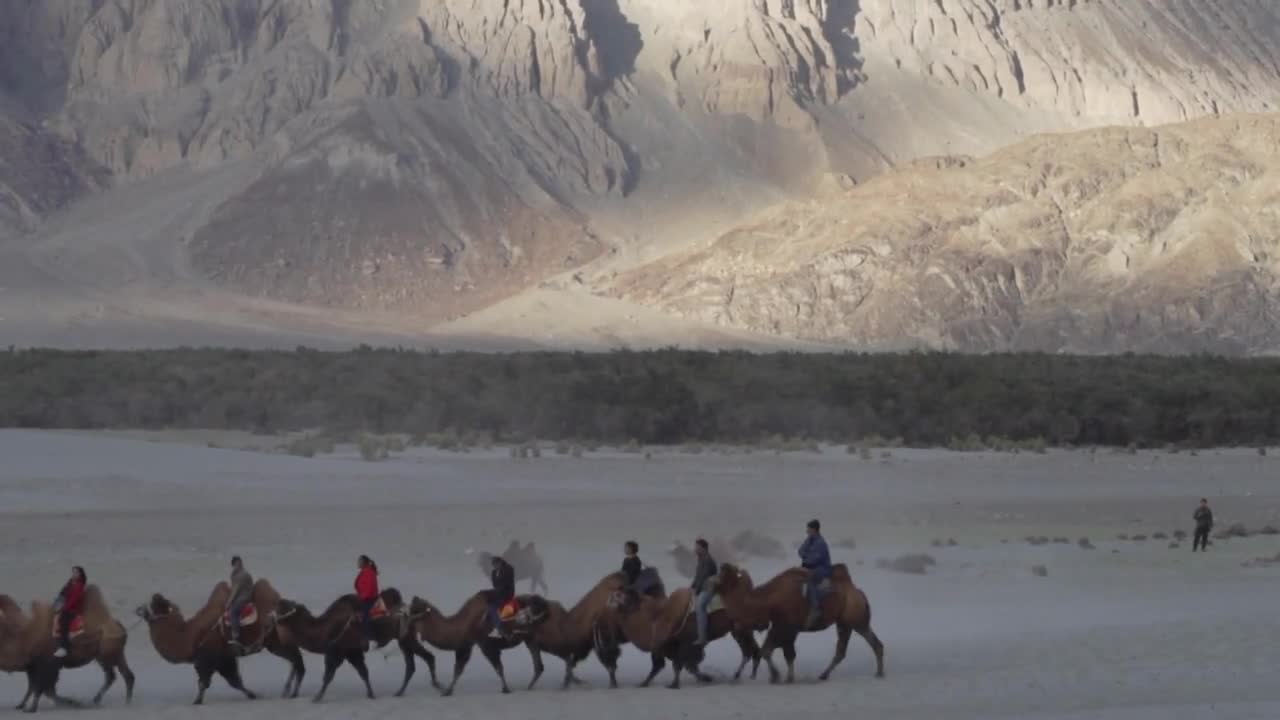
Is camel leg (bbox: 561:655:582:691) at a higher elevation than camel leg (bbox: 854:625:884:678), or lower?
lower

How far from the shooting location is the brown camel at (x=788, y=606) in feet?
49.1

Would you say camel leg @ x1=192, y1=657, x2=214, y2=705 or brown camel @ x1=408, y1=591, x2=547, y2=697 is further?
brown camel @ x1=408, y1=591, x2=547, y2=697

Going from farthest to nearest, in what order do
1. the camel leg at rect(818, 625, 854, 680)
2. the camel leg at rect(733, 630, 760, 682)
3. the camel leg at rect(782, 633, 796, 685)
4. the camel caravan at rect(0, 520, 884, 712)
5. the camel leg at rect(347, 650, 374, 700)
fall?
the camel leg at rect(818, 625, 854, 680), the camel leg at rect(782, 633, 796, 685), the camel leg at rect(733, 630, 760, 682), the camel leg at rect(347, 650, 374, 700), the camel caravan at rect(0, 520, 884, 712)

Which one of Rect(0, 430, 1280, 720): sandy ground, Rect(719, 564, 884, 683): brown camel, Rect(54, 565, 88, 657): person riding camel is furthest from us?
Rect(0, 430, 1280, 720): sandy ground

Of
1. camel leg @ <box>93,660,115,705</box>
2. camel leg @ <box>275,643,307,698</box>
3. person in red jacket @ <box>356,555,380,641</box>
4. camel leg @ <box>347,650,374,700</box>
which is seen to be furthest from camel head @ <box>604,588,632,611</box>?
camel leg @ <box>93,660,115,705</box>

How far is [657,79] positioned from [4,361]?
68.5 meters

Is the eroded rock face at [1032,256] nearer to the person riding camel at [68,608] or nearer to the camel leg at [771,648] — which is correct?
the camel leg at [771,648]

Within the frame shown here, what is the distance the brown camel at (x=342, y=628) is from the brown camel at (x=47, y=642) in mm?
1173

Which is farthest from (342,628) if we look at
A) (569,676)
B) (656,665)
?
(656,665)

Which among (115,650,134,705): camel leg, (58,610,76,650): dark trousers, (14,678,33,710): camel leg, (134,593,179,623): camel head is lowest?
(14,678,33,710): camel leg

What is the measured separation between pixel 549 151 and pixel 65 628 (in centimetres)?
9834

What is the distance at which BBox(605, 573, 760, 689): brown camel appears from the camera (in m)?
14.9

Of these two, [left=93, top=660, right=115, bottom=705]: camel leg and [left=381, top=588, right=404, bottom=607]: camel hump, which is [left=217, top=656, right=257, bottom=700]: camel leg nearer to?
[left=93, top=660, right=115, bottom=705]: camel leg

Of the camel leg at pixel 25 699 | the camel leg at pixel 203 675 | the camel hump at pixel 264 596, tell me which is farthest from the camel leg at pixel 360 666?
the camel leg at pixel 25 699
